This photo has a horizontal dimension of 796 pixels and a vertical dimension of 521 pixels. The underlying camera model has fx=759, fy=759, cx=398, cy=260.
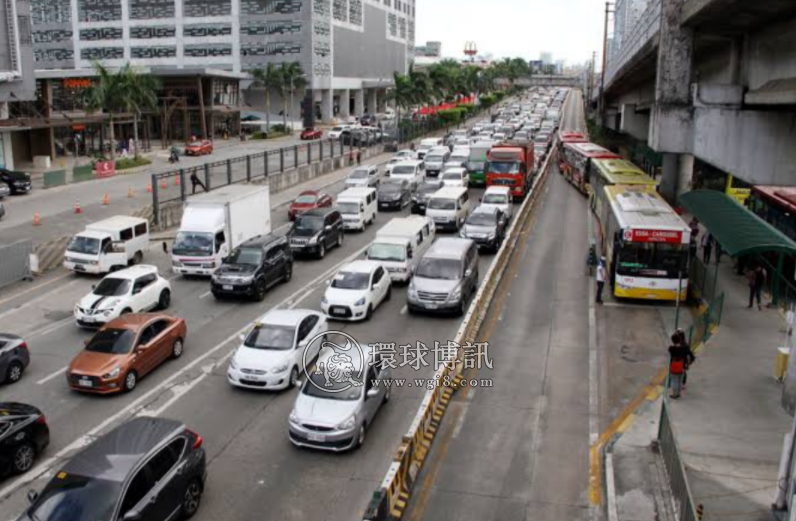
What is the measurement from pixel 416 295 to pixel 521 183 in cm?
2397

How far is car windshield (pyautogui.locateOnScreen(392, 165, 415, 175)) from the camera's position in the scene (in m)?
47.9

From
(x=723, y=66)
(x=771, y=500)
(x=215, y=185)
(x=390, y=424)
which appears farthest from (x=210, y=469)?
(x=215, y=185)

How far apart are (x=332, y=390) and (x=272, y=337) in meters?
3.50

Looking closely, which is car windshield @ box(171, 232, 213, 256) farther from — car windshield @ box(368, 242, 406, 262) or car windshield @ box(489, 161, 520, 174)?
car windshield @ box(489, 161, 520, 174)

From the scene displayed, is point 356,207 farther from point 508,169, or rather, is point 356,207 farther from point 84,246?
point 508,169

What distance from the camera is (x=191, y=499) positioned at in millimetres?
12398

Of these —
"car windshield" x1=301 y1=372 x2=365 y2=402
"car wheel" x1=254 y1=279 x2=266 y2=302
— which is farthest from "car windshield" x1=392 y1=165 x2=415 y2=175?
"car windshield" x1=301 y1=372 x2=365 y2=402

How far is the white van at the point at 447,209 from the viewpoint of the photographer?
3509 centimetres

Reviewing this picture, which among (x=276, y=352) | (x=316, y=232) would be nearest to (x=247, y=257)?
(x=316, y=232)

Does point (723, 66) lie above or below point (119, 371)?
above

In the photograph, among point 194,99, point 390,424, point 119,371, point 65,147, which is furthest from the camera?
point 194,99

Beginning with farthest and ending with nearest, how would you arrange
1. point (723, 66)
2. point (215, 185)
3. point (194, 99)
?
point (194, 99) < point (215, 185) < point (723, 66)

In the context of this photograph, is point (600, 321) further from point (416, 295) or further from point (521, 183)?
point (521, 183)

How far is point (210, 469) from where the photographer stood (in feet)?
46.0
